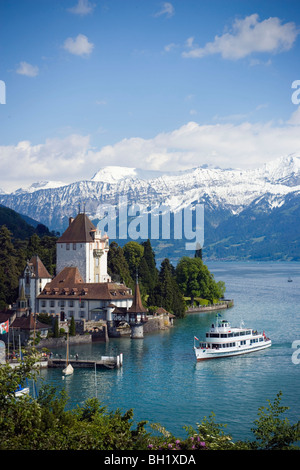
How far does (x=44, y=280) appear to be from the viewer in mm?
100375

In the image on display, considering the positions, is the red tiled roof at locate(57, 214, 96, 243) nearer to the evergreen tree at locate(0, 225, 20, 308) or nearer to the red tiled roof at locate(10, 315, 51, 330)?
the evergreen tree at locate(0, 225, 20, 308)

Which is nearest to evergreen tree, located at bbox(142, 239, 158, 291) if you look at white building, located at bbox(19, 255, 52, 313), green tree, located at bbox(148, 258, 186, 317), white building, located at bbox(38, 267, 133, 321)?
green tree, located at bbox(148, 258, 186, 317)

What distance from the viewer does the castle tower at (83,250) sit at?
103375mm

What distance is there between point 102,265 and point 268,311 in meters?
34.3

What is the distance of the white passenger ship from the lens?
246ft

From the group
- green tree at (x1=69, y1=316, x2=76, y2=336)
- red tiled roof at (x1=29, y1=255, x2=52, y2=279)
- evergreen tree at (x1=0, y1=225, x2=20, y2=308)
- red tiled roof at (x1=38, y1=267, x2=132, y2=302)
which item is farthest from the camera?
evergreen tree at (x1=0, y1=225, x2=20, y2=308)

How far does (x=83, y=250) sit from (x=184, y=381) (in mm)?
45187

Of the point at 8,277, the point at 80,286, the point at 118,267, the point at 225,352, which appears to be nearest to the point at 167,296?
the point at 118,267

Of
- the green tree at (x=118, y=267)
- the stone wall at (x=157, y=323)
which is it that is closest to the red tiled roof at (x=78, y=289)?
the stone wall at (x=157, y=323)

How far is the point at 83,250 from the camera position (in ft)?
339

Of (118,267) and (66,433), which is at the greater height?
(118,267)

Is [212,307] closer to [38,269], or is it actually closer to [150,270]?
[150,270]
